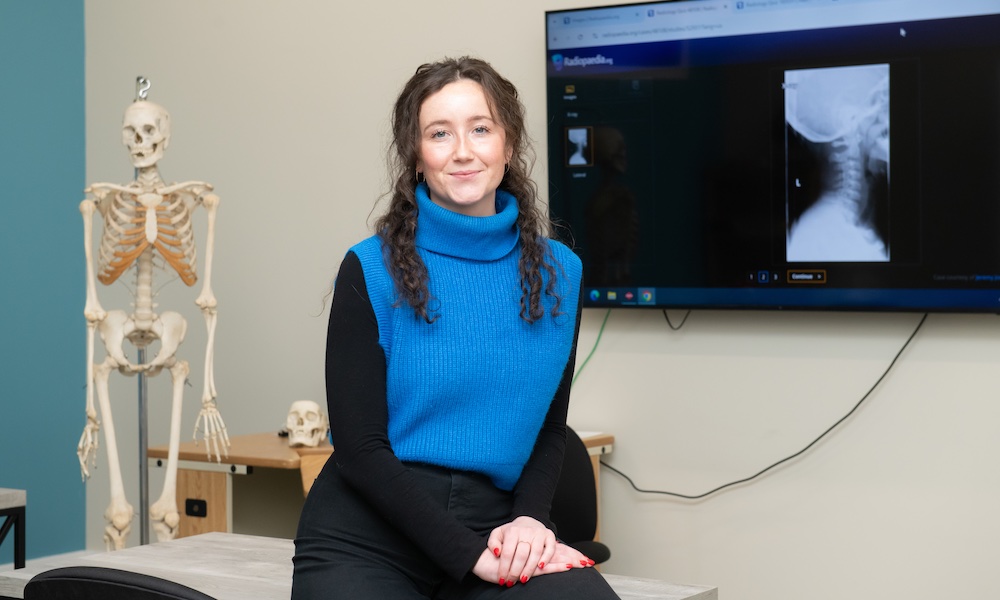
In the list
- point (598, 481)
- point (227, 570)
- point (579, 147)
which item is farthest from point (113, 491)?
point (579, 147)

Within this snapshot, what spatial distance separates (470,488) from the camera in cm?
167

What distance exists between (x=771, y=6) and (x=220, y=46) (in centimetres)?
201

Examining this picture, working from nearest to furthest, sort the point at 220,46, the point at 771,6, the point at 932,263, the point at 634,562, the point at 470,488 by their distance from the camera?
the point at 470,488, the point at 932,263, the point at 771,6, the point at 634,562, the point at 220,46

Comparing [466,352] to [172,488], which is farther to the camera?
[172,488]

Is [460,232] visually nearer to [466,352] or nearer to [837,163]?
[466,352]

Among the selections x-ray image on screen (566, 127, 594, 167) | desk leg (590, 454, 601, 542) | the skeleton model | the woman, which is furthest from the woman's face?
desk leg (590, 454, 601, 542)

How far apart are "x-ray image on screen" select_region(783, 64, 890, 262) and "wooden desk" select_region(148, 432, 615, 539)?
846 mm

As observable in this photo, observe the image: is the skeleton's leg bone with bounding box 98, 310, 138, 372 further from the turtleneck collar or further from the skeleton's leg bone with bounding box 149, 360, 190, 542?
the turtleneck collar

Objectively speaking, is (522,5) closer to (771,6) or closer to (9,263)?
(771,6)

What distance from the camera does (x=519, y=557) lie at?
155 centimetres

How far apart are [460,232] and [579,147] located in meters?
1.67

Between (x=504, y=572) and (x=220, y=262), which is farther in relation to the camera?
(x=220, y=262)

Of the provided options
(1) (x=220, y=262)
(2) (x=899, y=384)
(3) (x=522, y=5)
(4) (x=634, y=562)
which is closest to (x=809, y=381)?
(2) (x=899, y=384)

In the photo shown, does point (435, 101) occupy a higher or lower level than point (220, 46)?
lower
